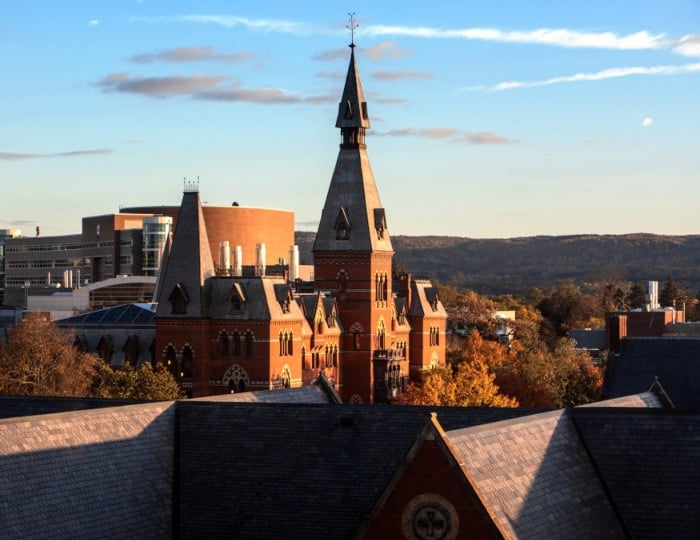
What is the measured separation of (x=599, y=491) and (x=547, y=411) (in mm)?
2712

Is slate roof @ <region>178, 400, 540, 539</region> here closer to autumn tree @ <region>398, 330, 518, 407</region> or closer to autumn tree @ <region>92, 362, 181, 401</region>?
autumn tree @ <region>92, 362, 181, 401</region>

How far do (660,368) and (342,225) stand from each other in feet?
172

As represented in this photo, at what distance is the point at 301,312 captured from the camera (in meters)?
111

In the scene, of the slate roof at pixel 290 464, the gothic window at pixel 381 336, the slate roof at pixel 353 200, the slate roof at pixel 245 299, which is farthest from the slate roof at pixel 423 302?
the slate roof at pixel 290 464

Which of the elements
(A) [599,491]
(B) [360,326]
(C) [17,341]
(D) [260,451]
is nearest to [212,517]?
(D) [260,451]

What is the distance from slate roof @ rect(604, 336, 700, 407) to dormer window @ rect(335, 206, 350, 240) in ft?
162

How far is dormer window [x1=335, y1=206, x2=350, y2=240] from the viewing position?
119 metres

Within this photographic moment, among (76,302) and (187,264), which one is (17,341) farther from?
(76,302)

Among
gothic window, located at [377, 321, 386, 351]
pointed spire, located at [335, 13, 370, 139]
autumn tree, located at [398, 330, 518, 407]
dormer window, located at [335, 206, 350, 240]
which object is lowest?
autumn tree, located at [398, 330, 518, 407]

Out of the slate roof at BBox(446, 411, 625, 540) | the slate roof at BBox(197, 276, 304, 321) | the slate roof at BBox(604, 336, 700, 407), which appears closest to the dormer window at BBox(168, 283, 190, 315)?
the slate roof at BBox(197, 276, 304, 321)

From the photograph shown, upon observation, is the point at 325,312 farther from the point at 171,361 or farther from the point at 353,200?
the point at 171,361

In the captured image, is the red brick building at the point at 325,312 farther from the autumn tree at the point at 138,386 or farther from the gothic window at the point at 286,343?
the autumn tree at the point at 138,386

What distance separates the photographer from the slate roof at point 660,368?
2689 inches

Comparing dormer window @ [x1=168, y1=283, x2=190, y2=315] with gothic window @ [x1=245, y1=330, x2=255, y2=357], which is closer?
gothic window @ [x1=245, y1=330, x2=255, y2=357]
